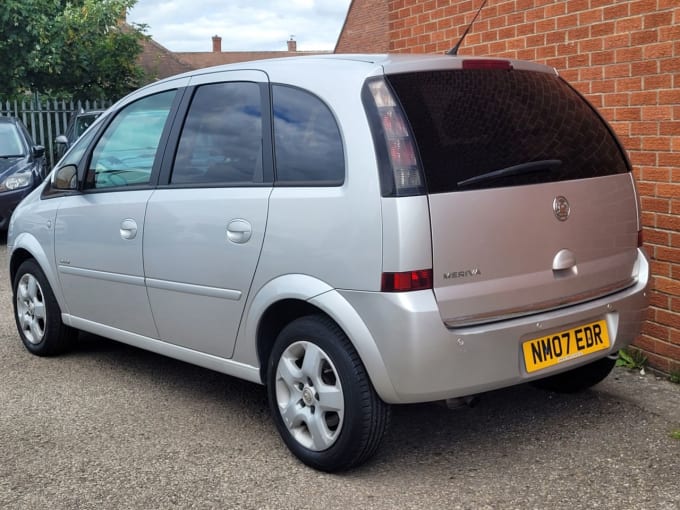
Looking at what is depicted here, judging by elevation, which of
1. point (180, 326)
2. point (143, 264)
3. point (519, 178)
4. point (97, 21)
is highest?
point (97, 21)

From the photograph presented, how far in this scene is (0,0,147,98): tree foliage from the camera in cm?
2017

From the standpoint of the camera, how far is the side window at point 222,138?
13.4ft

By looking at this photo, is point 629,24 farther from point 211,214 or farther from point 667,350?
point 211,214

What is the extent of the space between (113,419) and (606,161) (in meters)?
2.70

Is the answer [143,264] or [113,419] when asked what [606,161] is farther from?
[113,419]

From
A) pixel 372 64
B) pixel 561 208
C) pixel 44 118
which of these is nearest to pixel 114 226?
pixel 372 64

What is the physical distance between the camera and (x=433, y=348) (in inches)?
130

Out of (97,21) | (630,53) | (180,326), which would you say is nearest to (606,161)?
(630,53)

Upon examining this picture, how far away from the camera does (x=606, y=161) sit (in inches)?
156

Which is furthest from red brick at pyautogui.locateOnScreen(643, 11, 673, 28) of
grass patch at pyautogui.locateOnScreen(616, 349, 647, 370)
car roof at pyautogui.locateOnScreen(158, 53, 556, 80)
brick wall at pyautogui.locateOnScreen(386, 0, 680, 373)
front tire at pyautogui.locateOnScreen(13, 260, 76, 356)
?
front tire at pyautogui.locateOnScreen(13, 260, 76, 356)

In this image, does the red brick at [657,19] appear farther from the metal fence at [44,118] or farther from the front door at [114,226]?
the metal fence at [44,118]

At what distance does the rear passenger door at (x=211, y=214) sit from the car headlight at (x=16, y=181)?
25.5 ft

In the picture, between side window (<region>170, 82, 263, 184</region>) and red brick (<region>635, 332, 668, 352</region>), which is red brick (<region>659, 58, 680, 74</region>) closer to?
red brick (<region>635, 332, 668, 352</region>)

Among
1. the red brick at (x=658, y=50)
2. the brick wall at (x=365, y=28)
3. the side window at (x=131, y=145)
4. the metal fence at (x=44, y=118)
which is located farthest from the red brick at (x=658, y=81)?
the brick wall at (x=365, y=28)
